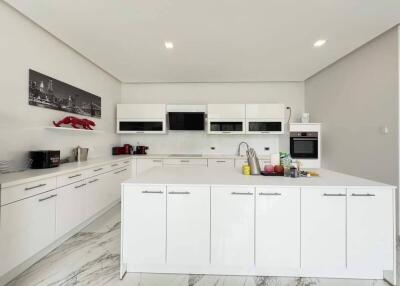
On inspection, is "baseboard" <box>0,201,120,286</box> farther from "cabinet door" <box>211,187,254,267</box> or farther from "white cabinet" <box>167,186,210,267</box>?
"cabinet door" <box>211,187,254,267</box>

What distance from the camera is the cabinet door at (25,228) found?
1.62 metres

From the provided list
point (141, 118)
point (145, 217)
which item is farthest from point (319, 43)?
point (141, 118)

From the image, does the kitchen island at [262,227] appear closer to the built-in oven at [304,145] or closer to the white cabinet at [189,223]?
the white cabinet at [189,223]

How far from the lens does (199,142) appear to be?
4754 millimetres

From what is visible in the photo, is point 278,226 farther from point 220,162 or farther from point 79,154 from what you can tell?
point 79,154

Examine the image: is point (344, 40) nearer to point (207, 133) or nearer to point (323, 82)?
point (323, 82)

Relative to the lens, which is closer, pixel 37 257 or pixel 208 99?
pixel 37 257

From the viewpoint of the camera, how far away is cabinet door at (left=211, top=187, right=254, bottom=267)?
168 centimetres

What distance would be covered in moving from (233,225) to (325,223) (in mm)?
739

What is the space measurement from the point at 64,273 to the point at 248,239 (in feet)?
5.45

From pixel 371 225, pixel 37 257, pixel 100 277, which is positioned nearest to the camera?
pixel 371 225

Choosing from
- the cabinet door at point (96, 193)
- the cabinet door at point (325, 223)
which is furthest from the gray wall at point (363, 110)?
the cabinet door at point (96, 193)

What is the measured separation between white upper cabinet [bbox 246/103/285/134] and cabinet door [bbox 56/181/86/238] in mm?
3164

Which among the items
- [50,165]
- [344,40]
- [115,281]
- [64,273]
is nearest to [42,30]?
[50,165]
